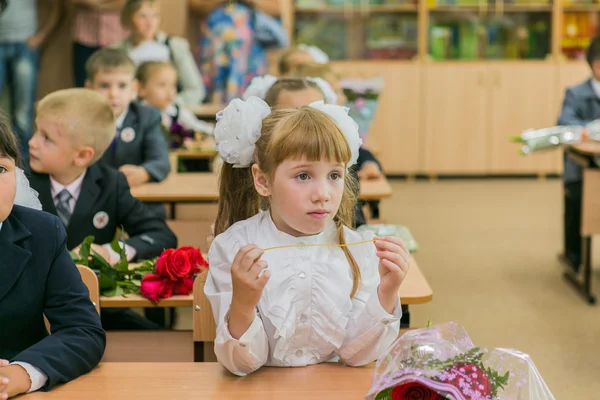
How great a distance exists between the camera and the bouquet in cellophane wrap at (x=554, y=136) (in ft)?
14.3

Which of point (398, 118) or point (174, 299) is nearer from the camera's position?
point (174, 299)

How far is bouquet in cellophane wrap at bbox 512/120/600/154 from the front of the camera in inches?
172

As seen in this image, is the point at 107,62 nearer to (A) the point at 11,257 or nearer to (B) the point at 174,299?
(B) the point at 174,299

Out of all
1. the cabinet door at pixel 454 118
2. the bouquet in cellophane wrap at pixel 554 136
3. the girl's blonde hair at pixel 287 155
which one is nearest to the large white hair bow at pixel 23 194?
the girl's blonde hair at pixel 287 155

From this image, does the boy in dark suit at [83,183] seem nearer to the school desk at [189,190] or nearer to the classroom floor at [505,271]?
the school desk at [189,190]

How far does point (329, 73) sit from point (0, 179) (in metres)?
2.84

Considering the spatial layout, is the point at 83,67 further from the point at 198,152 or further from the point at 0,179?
the point at 0,179

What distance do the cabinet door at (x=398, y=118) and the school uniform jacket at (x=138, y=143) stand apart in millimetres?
3991

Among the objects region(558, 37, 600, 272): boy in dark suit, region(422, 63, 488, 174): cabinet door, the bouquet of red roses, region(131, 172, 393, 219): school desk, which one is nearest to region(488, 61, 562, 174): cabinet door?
region(422, 63, 488, 174): cabinet door

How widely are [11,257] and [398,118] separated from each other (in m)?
6.54

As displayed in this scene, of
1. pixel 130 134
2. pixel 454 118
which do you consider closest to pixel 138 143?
pixel 130 134

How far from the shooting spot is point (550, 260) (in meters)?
5.39

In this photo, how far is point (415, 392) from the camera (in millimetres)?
1434

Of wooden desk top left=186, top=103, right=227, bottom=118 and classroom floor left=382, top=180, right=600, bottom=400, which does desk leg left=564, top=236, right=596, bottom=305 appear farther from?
wooden desk top left=186, top=103, right=227, bottom=118
